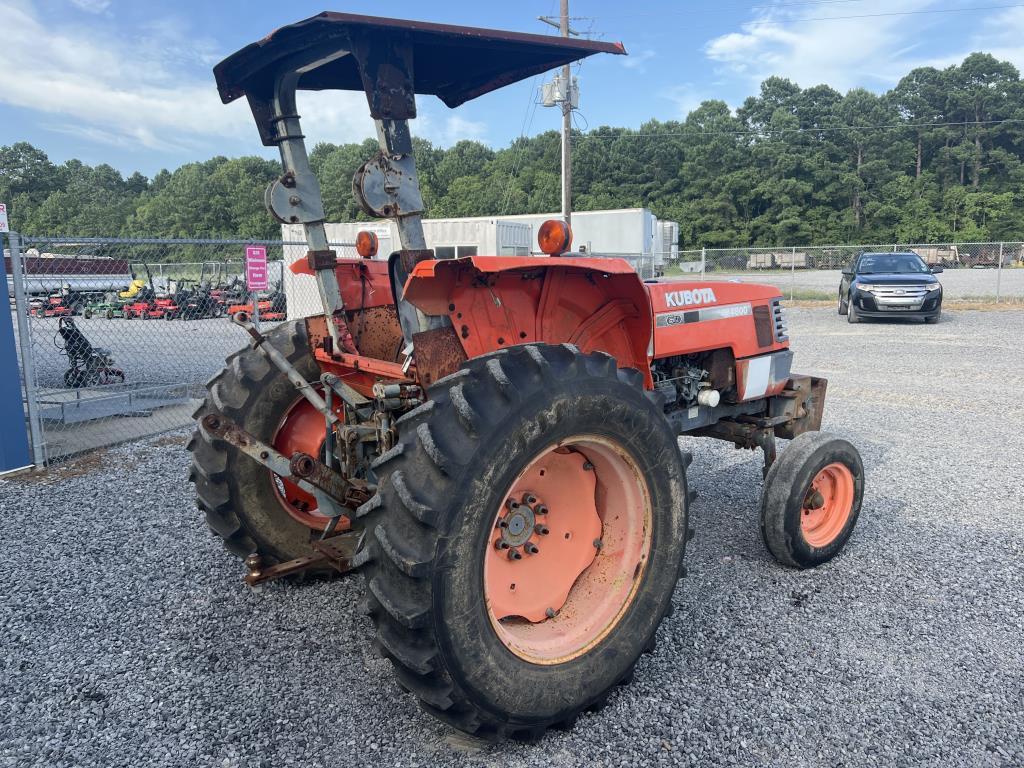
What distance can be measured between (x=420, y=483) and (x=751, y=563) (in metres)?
2.50

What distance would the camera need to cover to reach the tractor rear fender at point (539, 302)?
2488mm

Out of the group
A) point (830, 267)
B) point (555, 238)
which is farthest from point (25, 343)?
point (830, 267)

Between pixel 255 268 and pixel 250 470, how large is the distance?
549 cm

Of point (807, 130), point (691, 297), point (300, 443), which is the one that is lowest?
point (300, 443)

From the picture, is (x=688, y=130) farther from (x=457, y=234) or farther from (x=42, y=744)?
(x=42, y=744)

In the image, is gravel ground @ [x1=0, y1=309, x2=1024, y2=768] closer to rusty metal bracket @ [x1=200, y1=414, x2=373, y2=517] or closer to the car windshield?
rusty metal bracket @ [x1=200, y1=414, x2=373, y2=517]

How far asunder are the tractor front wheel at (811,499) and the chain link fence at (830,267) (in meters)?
19.6

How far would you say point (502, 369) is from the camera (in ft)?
7.26

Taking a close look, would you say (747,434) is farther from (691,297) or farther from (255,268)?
(255,268)

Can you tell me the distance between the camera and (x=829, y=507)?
397cm

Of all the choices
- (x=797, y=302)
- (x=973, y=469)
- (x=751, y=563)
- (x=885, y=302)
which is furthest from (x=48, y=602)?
(x=797, y=302)

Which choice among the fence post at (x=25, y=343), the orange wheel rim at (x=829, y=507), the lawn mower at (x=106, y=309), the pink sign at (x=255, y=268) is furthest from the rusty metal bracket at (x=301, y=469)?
the lawn mower at (x=106, y=309)

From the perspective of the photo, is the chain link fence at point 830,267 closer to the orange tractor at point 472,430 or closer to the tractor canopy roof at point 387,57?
the orange tractor at point 472,430

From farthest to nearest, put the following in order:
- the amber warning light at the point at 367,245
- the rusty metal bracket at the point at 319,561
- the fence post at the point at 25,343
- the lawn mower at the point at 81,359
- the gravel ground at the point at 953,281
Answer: the gravel ground at the point at 953,281 → the lawn mower at the point at 81,359 → the fence post at the point at 25,343 → the amber warning light at the point at 367,245 → the rusty metal bracket at the point at 319,561
